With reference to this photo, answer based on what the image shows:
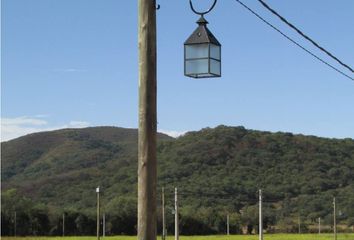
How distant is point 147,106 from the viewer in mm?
7426

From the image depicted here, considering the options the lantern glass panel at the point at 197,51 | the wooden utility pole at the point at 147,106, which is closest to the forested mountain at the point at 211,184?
the lantern glass panel at the point at 197,51

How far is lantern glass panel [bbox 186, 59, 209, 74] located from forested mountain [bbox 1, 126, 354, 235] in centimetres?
7932

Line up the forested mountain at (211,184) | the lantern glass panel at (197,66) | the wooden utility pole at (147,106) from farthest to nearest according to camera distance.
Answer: the forested mountain at (211,184) → the lantern glass panel at (197,66) → the wooden utility pole at (147,106)

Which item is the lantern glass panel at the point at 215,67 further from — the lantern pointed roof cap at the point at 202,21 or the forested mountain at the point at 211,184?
the forested mountain at the point at 211,184

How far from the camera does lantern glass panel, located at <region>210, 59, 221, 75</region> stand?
801 centimetres

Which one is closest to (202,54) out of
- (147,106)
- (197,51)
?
(197,51)

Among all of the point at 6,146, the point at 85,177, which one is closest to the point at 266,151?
the point at 85,177

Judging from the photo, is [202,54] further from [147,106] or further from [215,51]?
[147,106]

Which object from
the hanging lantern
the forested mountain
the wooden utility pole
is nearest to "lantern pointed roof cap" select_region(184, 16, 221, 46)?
the hanging lantern

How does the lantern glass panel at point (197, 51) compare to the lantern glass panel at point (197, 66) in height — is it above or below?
above

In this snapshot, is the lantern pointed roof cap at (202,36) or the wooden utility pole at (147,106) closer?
the wooden utility pole at (147,106)

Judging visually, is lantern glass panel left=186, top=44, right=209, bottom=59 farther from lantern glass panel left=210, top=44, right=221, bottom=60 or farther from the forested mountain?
the forested mountain

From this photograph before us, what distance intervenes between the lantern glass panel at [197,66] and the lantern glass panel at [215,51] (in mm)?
120

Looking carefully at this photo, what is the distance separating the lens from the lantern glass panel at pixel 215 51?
803 centimetres
